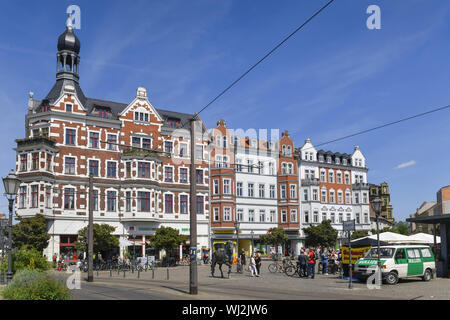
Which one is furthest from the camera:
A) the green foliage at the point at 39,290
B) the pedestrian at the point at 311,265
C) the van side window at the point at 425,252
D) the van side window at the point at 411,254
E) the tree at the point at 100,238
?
the tree at the point at 100,238

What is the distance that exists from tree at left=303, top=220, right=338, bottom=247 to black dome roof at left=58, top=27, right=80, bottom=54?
33.9 m

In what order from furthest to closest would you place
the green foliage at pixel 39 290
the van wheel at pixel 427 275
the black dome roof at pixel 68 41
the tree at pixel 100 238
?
the black dome roof at pixel 68 41 → the tree at pixel 100 238 → the van wheel at pixel 427 275 → the green foliage at pixel 39 290

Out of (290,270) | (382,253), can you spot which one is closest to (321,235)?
(290,270)

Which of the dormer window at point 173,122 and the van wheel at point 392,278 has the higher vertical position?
the dormer window at point 173,122

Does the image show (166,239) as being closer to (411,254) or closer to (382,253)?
(382,253)

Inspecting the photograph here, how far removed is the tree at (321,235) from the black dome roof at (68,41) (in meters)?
33.9

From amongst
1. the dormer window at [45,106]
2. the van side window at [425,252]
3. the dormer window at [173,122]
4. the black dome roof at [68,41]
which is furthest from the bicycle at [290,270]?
the black dome roof at [68,41]

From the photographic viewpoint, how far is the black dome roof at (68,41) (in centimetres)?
4603

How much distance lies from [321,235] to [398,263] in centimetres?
3207

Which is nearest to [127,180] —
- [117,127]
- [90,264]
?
[117,127]

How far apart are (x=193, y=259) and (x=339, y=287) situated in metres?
7.83

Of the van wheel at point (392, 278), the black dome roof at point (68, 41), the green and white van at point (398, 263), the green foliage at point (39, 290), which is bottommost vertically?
the van wheel at point (392, 278)

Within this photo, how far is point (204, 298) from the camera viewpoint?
16.1 m

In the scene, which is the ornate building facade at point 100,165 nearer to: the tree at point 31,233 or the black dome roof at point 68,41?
the black dome roof at point 68,41
